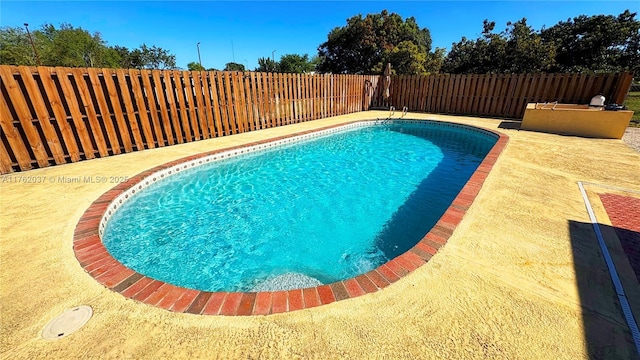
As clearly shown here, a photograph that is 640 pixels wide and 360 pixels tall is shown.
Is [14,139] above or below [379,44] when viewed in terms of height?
below

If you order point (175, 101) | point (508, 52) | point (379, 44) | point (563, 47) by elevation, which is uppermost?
point (379, 44)

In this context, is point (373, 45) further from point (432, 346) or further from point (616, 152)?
point (432, 346)

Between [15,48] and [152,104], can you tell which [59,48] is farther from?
[152,104]

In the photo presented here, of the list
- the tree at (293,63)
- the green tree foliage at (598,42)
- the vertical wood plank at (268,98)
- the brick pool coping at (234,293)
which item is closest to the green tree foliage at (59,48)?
the tree at (293,63)

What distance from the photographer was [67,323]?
189cm

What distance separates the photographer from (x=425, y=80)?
13828 mm

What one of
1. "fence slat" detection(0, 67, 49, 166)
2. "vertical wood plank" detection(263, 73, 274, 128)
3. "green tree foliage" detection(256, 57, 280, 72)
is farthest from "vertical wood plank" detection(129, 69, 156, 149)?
"green tree foliage" detection(256, 57, 280, 72)

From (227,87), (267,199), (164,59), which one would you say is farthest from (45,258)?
(164,59)

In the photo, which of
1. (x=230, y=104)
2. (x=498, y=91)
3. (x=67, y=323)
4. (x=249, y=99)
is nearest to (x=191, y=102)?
(x=230, y=104)

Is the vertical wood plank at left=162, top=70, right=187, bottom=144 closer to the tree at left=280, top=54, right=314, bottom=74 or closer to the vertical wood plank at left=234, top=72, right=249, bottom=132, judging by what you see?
the vertical wood plank at left=234, top=72, right=249, bottom=132

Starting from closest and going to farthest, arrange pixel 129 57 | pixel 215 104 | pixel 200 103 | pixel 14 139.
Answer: pixel 14 139 < pixel 200 103 < pixel 215 104 < pixel 129 57

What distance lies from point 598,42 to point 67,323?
141 feet

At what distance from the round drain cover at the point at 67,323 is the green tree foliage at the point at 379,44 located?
→ 26816mm

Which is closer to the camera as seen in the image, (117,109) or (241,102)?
(117,109)
